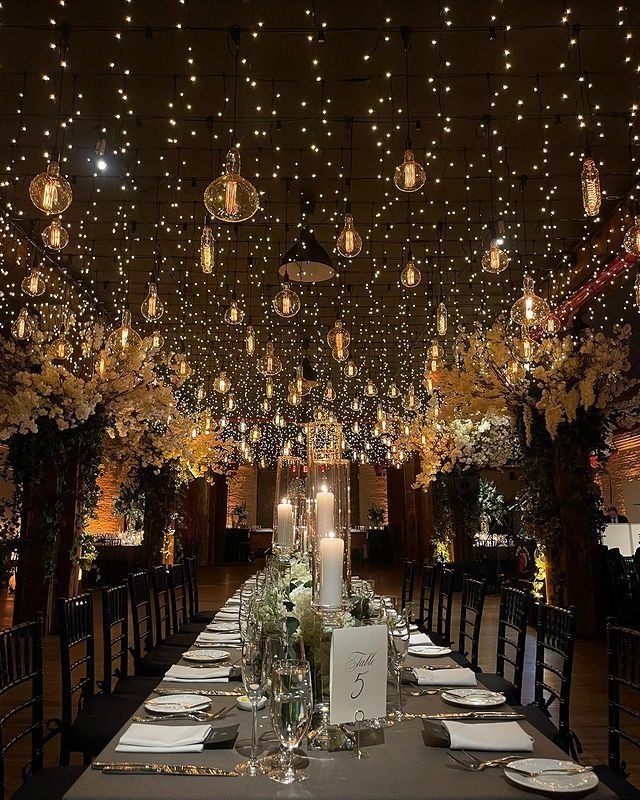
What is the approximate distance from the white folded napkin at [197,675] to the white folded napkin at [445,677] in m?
0.72

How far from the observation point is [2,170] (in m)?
6.48

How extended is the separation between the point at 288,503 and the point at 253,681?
7.75 feet

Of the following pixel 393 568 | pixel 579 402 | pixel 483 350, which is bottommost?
pixel 393 568

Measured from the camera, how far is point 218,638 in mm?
3361

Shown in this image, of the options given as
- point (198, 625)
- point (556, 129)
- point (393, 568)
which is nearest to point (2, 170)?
point (198, 625)

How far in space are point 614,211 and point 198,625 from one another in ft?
19.0

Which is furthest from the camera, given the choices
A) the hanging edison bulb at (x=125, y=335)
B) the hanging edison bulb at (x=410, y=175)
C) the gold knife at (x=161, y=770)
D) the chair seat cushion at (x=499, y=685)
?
the hanging edison bulb at (x=125, y=335)

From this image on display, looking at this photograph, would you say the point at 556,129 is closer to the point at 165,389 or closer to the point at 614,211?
the point at 614,211

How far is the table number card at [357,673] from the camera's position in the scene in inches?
67.2

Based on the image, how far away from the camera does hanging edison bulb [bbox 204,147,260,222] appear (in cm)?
308

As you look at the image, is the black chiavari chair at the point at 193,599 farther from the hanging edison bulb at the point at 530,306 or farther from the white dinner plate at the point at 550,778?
the white dinner plate at the point at 550,778

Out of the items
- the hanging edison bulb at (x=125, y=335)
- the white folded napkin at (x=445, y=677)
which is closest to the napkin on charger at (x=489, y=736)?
the white folded napkin at (x=445, y=677)

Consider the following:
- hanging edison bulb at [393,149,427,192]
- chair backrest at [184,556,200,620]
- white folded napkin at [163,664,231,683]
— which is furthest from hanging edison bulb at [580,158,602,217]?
chair backrest at [184,556,200,620]

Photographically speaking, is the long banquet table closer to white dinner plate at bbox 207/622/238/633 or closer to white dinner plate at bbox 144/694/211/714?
white dinner plate at bbox 144/694/211/714
